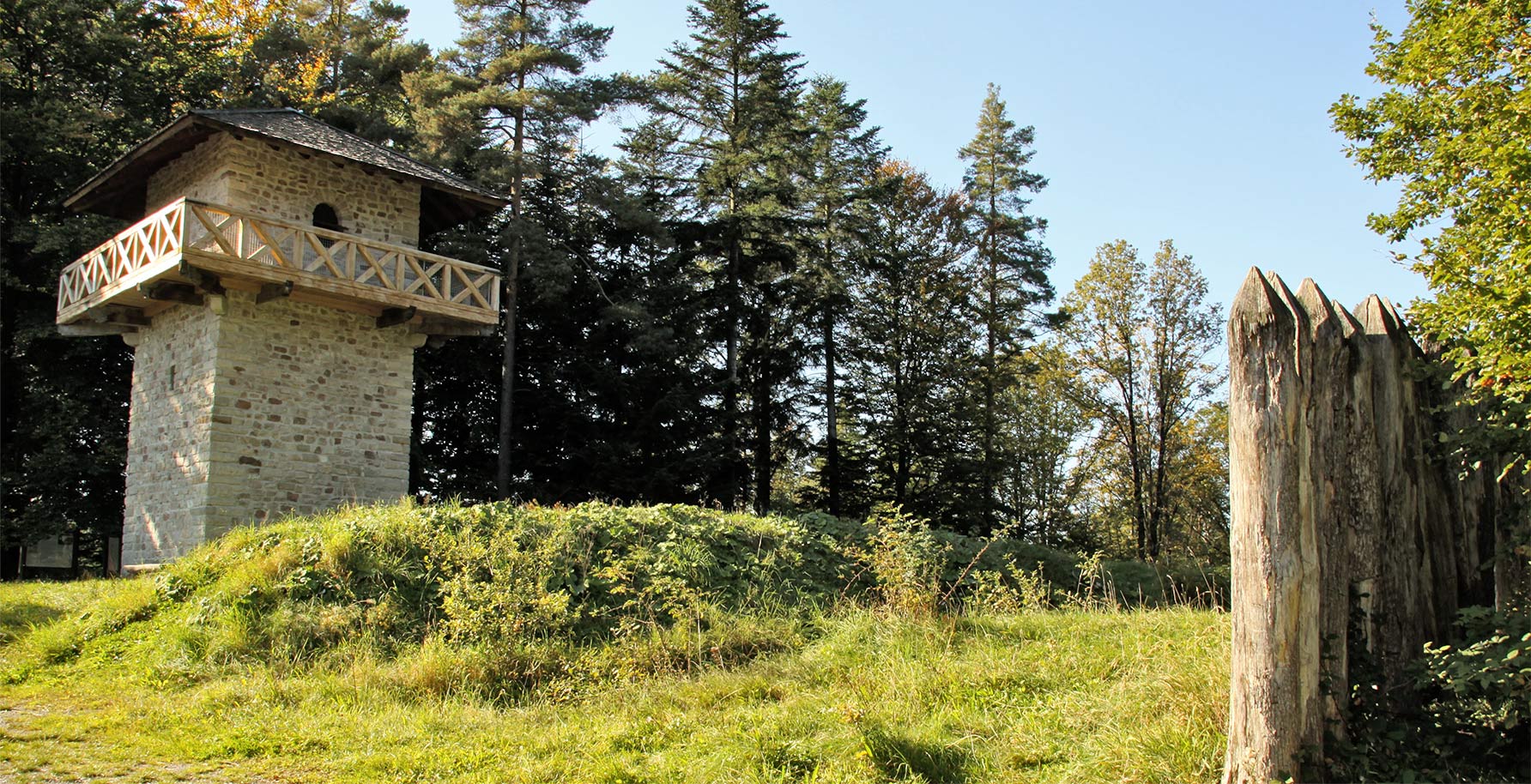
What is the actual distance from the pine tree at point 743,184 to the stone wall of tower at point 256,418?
420 inches

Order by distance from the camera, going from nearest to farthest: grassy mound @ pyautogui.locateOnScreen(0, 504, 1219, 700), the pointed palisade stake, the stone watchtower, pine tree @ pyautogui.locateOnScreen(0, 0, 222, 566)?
the pointed palisade stake < grassy mound @ pyautogui.locateOnScreen(0, 504, 1219, 700) < the stone watchtower < pine tree @ pyautogui.locateOnScreen(0, 0, 222, 566)

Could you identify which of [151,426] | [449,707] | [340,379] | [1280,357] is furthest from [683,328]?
[1280,357]

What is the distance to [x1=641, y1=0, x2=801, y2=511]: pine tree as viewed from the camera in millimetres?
26562

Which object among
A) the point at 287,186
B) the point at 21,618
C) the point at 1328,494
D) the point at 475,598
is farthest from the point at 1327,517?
the point at 287,186

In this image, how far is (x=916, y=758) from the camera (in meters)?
5.32

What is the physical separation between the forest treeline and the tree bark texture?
18.7 metres

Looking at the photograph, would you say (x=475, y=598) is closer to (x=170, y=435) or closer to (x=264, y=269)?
(x=264, y=269)

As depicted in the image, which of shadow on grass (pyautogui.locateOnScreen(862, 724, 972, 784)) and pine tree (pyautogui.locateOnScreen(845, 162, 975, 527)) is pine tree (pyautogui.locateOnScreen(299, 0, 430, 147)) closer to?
pine tree (pyautogui.locateOnScreen(845, 162, 975, 527))

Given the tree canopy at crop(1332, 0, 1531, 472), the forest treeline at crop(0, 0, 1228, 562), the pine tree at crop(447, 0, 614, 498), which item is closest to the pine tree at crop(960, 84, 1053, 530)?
the forest treeline at crop(0, 0, 1228, 562)

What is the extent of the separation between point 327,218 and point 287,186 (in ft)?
2.91

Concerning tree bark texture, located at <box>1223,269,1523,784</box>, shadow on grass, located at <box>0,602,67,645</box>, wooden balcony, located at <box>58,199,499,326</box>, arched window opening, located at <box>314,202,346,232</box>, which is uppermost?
arched window opening, located at <box>314,202,346,232</box>

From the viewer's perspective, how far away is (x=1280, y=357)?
4676 millimetres

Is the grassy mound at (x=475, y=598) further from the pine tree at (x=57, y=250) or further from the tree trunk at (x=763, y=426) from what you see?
the tree trunk at (x=763, y=426)

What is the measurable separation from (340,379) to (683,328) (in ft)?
35.4
